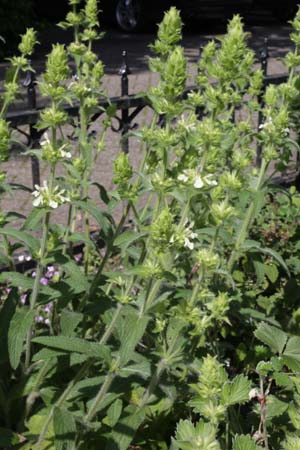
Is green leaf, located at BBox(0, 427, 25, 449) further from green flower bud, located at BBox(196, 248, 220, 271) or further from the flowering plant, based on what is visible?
green flower bud, located at BBox(196, 248, 220, 271)

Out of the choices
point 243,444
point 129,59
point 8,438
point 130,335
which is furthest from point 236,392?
point 129,59

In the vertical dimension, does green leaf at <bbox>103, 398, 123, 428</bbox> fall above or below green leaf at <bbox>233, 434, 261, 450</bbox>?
below

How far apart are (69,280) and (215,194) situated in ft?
1.71

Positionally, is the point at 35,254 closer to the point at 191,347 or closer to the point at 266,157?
the point at 191,347

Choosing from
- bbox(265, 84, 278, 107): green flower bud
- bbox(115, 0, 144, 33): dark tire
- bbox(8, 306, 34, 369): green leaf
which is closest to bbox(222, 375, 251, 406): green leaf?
bbox(8, 306, 34, 369): green leaf

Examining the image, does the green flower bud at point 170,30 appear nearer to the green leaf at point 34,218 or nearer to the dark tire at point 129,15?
the green leaf at point 34,218

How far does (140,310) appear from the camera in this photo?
6.36 ft

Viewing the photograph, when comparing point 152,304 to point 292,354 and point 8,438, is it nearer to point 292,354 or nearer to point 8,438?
point 292,354

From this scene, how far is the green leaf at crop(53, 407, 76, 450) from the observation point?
191 centimetres

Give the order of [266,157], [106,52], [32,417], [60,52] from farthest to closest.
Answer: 1. [106,52]
2. [266,157]
3. [32,417]
4. [60,52]

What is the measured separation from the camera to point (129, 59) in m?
12.0

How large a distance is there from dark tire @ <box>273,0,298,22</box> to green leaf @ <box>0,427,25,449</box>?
1695 cm

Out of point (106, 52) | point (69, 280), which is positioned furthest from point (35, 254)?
point (106, 52)

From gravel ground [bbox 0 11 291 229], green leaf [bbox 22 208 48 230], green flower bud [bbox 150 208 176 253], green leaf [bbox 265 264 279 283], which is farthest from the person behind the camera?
gravel ground [bbox 0 11 291 229]
